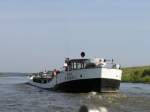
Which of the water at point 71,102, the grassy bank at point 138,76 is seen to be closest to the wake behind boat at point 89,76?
the water at point 71,102

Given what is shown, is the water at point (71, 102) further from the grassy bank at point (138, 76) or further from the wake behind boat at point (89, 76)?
the grassy bank at point (138, 76)

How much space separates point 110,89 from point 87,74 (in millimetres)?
2657

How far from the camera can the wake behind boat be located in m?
37.3

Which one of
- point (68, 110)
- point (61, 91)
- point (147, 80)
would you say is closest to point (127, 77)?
point (147, 80)

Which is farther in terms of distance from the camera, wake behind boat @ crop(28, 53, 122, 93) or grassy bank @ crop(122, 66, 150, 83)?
grassy bank @ crop(122, 66, 150, 83)

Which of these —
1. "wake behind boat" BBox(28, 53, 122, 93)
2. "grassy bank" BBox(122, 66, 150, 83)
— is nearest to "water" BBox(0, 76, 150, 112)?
"wake behind boat" BBox(28, 53, 122, 93)

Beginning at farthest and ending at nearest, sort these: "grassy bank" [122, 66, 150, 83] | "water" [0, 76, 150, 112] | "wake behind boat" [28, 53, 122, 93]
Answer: "grassy bank" [122, 66, 150, 83] < "wake behind boat" [28, 53, 122, 93] < "water" [0, 76, 150, 112]

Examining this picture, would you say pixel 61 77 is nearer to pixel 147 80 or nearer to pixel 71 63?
pixel 71 63

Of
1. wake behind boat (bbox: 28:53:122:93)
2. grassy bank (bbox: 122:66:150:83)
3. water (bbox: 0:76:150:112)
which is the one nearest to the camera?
water (bbox: 0:76:150:112)

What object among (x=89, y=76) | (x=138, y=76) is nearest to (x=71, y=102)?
(x=89, y=76)

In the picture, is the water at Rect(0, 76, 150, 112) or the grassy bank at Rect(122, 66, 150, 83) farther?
the grassy bank at Rect(122, 66, 150, 83)

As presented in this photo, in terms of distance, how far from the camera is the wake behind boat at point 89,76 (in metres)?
37.3

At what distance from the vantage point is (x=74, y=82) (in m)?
39.2

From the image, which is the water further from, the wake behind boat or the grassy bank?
the grassy bank
